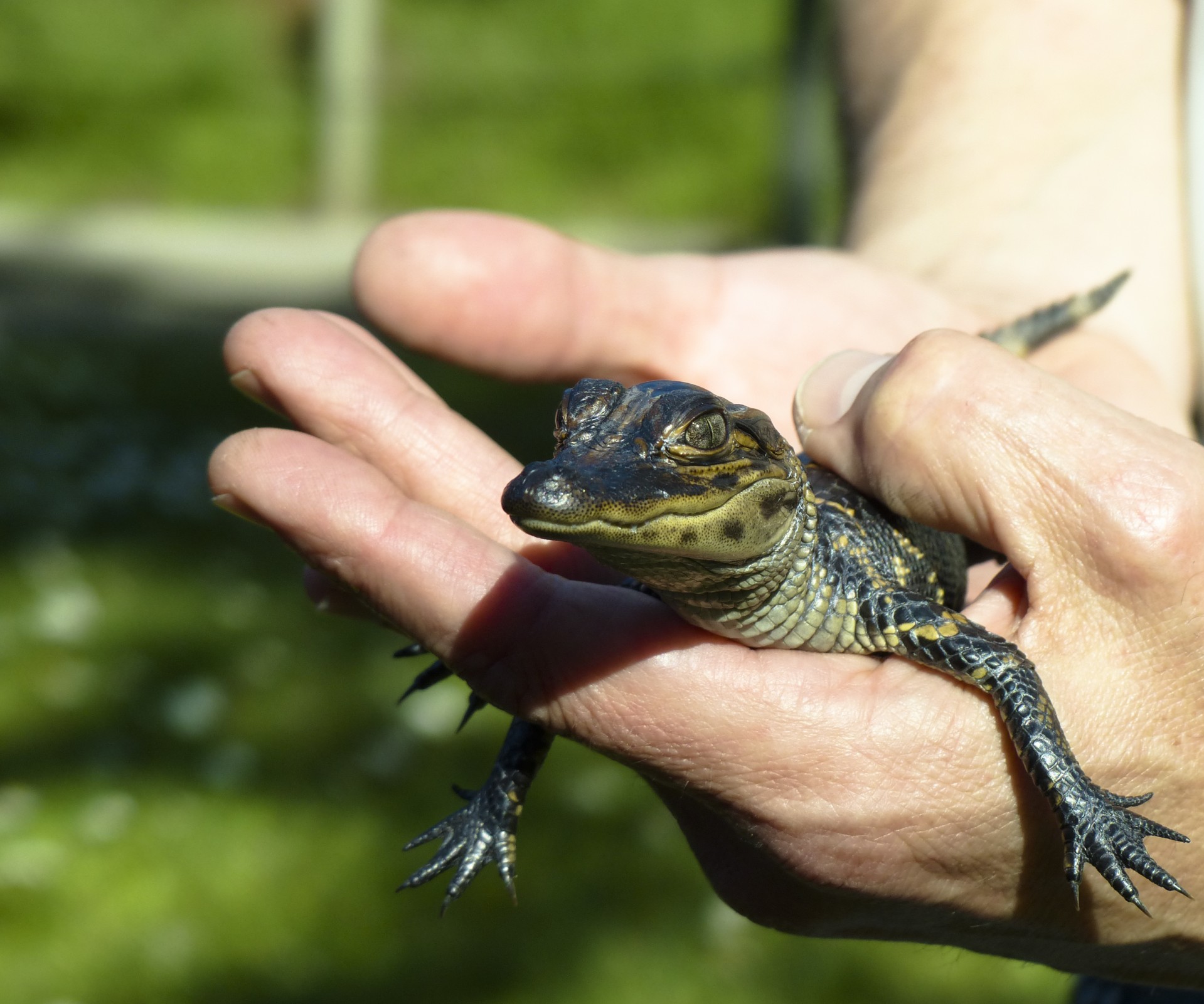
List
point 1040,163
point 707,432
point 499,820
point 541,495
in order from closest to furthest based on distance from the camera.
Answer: point 541,495 → point 707,432 → point 499,820 → point 1040,163

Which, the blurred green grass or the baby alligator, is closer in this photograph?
the baby alligator

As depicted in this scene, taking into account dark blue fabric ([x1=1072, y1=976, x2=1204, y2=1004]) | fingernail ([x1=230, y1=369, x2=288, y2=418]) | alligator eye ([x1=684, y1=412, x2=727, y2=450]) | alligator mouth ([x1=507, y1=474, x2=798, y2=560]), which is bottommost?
dark blue fabric ([x1=1072, y1=976, x2=1204, y2=1004])

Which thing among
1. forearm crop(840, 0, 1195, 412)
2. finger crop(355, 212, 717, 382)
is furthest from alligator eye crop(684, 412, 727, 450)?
forearm crop(840, 0, 1195, 412)

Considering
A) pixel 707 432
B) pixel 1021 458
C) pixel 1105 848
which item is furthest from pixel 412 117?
pixel 1105 848

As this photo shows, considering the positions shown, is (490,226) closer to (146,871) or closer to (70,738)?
(146,871)

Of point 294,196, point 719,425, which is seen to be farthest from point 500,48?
point 719,425

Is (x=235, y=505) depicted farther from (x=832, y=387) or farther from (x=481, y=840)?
(x=832, y=387)

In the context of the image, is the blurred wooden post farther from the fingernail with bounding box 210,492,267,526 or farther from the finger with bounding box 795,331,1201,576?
the finger with bounding box 795,331,1201,576
